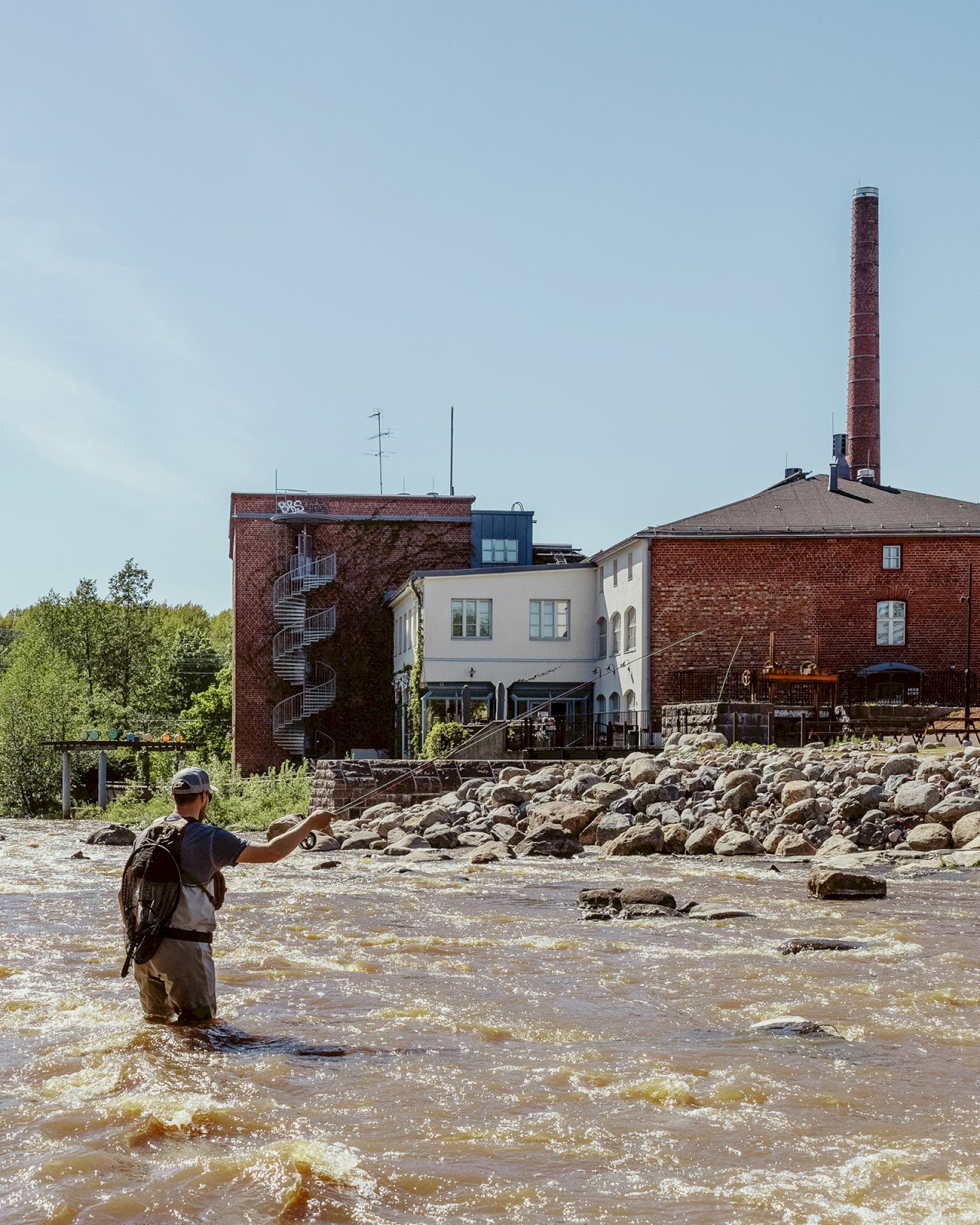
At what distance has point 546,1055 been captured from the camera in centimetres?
745

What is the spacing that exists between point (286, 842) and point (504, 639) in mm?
34309

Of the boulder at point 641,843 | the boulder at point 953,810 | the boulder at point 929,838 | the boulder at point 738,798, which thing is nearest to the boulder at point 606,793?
the boulder at point 738,798

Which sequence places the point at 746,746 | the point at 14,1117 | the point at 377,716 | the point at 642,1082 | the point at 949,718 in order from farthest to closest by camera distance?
the point at 377,716 < the point at 949,718 < the point at 746,746 < the point at 642,1082 < the point at 14,1117

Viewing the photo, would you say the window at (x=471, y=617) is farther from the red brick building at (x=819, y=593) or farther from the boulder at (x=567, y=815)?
the boulder at (x=567, y=815)

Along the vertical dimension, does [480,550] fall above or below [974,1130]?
above

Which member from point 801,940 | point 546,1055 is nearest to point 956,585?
point 801,940

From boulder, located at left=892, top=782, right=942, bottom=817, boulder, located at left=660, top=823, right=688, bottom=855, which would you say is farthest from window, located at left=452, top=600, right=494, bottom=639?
boulder, located at left=892, top=782, right=942, bottom=817

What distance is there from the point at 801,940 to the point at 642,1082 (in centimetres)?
433

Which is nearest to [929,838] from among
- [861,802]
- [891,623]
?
[861,802]

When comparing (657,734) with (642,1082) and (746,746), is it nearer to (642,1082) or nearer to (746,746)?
(746,746)

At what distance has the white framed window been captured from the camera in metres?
51.3

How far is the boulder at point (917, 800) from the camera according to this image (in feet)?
61.9

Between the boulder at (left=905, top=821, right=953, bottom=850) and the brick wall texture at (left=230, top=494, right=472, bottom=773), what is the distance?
111ft

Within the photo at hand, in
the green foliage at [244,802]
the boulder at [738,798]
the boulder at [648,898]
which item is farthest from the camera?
the green foliage at [244,802]
